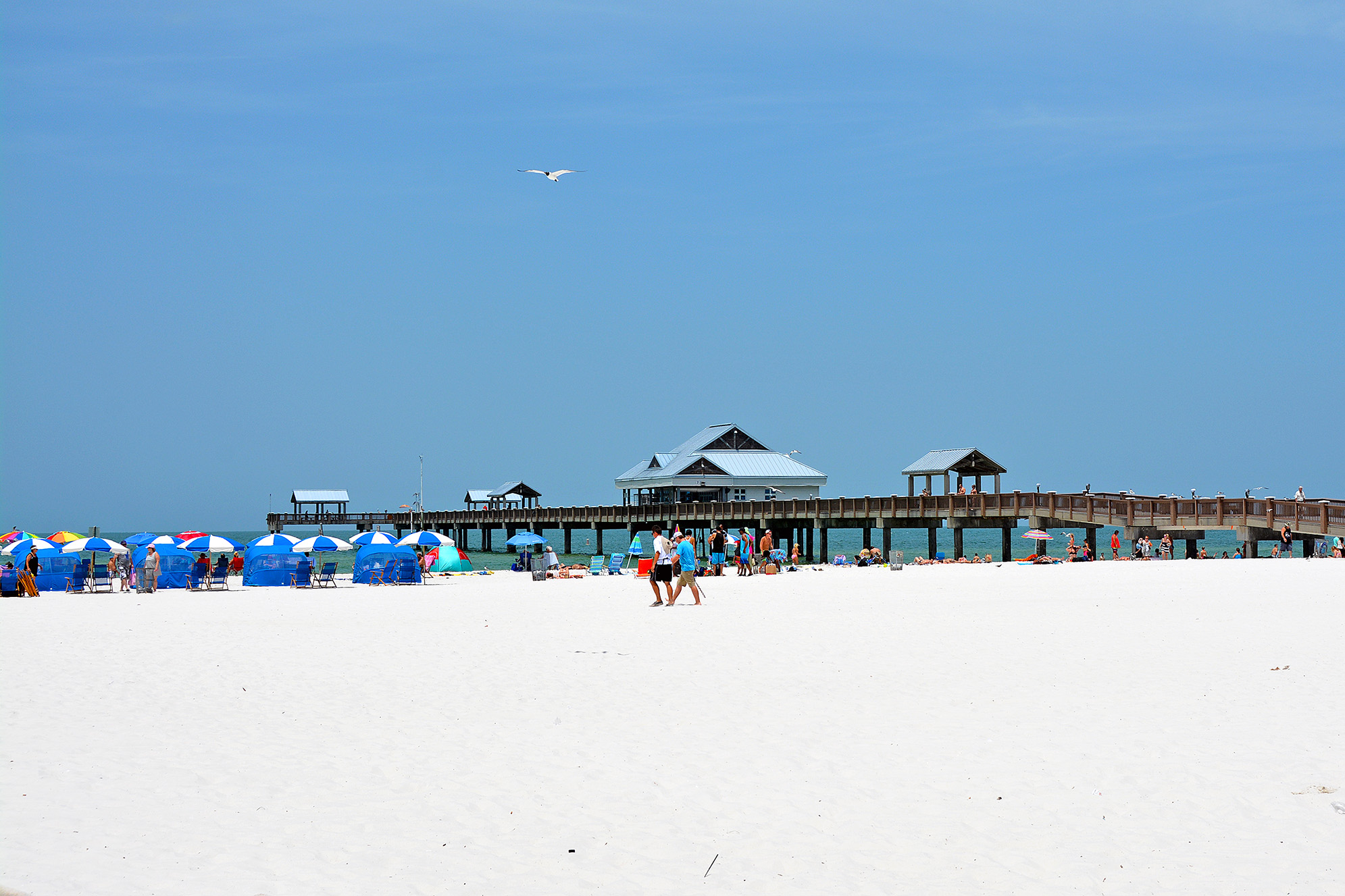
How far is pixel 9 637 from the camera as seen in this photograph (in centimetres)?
1551

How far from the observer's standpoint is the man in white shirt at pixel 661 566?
20172mm

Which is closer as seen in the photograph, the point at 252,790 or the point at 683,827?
the point at 683,827

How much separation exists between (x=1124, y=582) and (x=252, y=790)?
21.0 meters

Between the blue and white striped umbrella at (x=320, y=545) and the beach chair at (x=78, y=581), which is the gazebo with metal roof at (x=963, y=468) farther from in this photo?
the beach chair at (x=78, y=581)

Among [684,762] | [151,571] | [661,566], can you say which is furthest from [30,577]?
[684,762]

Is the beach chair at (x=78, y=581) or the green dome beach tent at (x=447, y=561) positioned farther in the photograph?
the green dome beach tent at (x=447, y=561)

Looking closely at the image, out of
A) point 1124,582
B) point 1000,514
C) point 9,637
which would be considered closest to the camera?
point 9,637

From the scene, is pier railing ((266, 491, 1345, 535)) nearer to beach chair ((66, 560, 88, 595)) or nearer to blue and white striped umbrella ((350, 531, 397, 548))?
blue and white striped umbrella ((350, 531, 397, 548))

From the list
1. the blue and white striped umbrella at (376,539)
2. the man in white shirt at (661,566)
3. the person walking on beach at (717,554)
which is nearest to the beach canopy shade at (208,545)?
the blue and white striped umbrella at (376,539)

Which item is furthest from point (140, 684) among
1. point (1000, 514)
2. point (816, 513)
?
point (816, 513)

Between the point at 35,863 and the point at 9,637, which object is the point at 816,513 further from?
the point at 35,863

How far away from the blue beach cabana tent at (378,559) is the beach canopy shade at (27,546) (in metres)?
6.97

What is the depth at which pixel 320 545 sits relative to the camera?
32.6 meters

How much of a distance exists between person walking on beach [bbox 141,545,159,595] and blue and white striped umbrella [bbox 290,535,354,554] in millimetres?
4033
